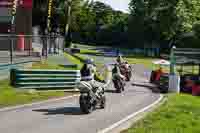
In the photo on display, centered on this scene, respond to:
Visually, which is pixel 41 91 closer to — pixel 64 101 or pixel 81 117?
pixel 64 101

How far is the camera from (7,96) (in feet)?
68.9

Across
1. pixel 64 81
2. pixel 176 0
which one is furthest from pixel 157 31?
pixel 64 81

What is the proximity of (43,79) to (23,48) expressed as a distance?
7562 mm

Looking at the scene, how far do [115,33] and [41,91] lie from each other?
336 feet

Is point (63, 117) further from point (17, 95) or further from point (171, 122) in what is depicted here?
point (17, 95)

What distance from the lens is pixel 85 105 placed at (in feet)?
57.8

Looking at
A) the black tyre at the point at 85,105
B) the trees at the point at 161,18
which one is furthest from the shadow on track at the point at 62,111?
the trees at the point at 161,18

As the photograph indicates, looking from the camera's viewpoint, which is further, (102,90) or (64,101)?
(64,101)

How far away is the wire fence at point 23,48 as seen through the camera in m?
28.2

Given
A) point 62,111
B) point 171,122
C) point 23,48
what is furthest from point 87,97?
point 23,48

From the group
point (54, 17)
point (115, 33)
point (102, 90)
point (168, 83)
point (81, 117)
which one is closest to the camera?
point (81, 117)

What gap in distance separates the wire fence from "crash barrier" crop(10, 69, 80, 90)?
2.88 metres

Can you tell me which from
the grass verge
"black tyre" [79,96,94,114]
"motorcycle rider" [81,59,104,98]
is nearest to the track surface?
"black tyre" [79,96,94,114]

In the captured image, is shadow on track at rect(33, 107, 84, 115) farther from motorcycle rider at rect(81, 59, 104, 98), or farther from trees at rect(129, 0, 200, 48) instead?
trees at rect(129, 0, 200, 48)
